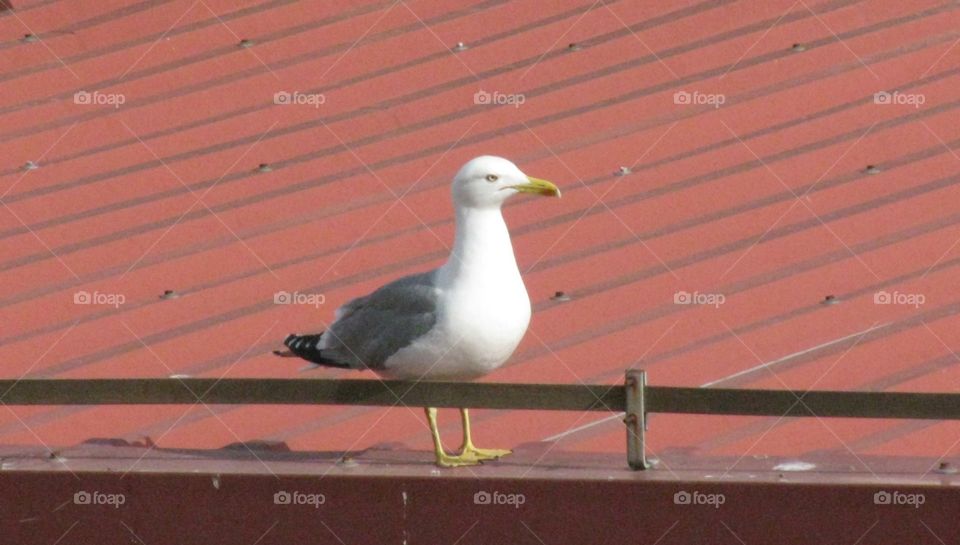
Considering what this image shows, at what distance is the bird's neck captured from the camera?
6.59 m

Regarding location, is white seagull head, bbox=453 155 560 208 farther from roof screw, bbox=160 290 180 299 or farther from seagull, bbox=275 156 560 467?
roof screw, bbox=160 290 180 299

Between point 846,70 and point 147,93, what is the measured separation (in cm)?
381

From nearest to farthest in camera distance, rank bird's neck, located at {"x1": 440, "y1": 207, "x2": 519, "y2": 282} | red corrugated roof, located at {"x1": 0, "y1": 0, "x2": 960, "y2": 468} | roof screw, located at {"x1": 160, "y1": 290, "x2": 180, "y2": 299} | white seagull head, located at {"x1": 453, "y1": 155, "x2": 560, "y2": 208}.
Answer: bird's neck, located at {"x1": 440, "y1": 207, "x2": 519, "y2": 282} < white seagull head, located at {"x1": 453, "y1": 155, "x2": 560, "y2": 208} < red corrugated roof, located at {"x1": 0, "y1": 0, "x2": 960, "y2": 468} < roof screw, located at {"x1": 160, "y1": 290, "x2": 180, "y2": 299}

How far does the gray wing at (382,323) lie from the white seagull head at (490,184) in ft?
1.08

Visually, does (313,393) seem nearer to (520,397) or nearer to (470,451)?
(470,451)

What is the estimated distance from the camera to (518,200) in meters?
9.02

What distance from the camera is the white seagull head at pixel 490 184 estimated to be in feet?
22.0

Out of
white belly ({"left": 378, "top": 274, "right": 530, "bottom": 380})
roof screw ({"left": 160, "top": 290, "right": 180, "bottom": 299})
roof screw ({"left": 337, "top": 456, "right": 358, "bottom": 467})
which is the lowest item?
roof screw ({"left": 337, "top": 456, "right": 358, "bottom": 467})

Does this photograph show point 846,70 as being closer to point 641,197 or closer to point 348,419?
point 641,197

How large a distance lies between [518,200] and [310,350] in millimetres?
2221

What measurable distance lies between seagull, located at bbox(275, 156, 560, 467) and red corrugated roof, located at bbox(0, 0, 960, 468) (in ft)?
2.15

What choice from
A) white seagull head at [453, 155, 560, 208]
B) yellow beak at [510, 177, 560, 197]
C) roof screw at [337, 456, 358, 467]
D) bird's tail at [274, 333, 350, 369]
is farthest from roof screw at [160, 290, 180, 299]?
yellow beak at [510, 177, 560, 197]

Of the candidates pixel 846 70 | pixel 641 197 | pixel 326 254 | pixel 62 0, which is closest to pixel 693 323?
pixel 641 197

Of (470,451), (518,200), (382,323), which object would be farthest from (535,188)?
(518,200)
